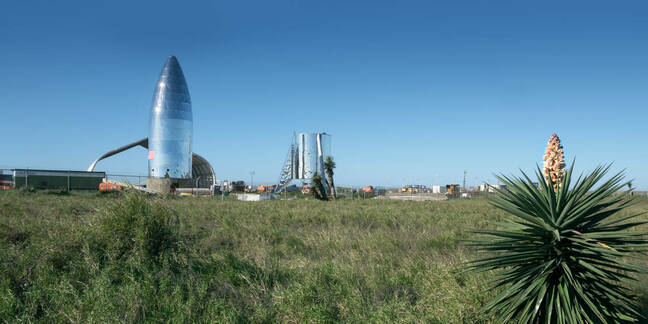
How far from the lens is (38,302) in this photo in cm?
507

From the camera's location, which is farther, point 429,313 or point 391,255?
point 391,255

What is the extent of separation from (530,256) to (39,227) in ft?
32.0

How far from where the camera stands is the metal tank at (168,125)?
54719 mm

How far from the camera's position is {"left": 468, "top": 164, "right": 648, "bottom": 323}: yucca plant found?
3.08 m

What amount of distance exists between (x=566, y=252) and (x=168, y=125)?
57225 millimetres

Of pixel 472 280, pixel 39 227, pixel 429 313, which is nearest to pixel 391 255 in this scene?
pixel 472 280

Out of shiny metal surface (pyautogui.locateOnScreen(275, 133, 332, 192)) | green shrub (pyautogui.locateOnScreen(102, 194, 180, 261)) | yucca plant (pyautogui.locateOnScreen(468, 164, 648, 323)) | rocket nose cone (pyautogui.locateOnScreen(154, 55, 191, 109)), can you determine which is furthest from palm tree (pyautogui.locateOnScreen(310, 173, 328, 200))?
yucca plant (pyautogui.locateOnScreen(468, 164, 648, 323))

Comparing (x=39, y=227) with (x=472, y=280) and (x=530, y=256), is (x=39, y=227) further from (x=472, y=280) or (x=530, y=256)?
(x=530, y=256)

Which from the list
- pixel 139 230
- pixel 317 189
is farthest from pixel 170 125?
pixel 139 230

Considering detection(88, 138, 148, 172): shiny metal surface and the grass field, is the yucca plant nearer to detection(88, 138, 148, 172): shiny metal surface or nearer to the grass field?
the grass field

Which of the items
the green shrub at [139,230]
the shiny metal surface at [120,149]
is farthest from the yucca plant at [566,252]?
the shiny metal surface at [120,149]

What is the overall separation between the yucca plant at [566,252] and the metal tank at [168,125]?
55950 millimetres

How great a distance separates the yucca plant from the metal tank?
184 feet

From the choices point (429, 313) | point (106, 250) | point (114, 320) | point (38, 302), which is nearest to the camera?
point (114, 320)
